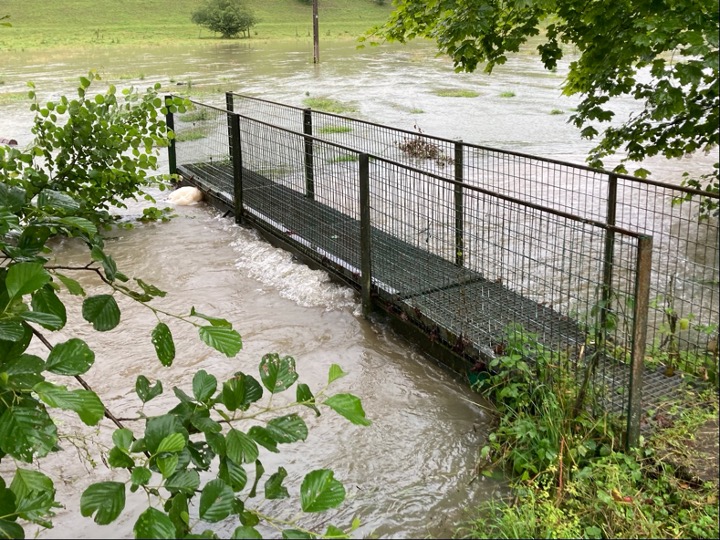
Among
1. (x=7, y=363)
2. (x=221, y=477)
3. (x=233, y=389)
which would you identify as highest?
(x=7, y=363)

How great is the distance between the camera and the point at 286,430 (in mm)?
2330

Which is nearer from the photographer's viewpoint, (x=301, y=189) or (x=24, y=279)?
(x=24, y=279)

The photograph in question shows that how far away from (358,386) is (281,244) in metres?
2.94

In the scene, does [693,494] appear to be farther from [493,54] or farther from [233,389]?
[493,54]

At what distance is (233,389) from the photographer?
7.38 ft

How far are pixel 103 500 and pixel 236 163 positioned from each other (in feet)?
21.0

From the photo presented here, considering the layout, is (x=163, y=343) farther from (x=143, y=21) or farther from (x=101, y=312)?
(x=143, y=21)

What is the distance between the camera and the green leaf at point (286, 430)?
231 cm

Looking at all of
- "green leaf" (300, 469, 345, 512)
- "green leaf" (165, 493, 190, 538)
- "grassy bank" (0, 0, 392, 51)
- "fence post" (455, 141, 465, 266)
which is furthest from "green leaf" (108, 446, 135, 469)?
"grassy bank" (0, 0, 392, 51)

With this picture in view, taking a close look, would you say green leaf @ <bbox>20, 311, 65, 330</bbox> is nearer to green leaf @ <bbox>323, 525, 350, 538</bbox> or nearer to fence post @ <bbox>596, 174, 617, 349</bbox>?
green leaf @ <bbox>323, 525, 350, 538</bbox>

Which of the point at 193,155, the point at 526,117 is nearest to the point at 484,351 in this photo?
the point at 193,155

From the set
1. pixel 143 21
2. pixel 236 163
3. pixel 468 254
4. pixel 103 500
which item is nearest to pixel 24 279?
pixel 103 500

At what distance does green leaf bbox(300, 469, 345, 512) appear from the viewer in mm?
2100

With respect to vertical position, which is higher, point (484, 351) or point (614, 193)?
point (614, 193)
